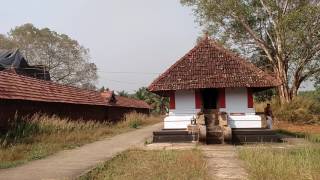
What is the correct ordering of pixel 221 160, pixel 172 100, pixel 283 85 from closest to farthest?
1. pixel 221 160
2. pixel 172 100
3. pixel 283 85

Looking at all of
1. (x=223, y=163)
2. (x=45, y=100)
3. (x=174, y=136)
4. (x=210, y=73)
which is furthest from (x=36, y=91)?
(x=223, y=163)

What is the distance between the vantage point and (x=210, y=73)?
56.4ft

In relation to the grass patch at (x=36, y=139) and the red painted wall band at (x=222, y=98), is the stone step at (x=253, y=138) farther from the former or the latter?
the grass patch at (x=36, y=139)

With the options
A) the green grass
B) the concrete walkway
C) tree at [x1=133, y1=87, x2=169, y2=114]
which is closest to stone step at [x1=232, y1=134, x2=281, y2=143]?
the green grass

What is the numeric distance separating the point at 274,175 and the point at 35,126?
12.2 meters

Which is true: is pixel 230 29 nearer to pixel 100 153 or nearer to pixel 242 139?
pixel 242 139

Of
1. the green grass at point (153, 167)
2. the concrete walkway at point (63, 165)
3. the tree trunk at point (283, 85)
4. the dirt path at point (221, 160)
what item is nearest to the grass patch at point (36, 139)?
the concrete walkway at point (63, 165)

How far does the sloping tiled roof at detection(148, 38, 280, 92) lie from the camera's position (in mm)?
16594

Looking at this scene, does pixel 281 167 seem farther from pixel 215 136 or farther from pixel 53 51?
pixel 53 51

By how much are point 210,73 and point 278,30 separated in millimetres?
12615

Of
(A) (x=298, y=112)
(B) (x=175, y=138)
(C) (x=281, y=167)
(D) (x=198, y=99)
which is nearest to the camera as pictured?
(C) (x=281, y=167)

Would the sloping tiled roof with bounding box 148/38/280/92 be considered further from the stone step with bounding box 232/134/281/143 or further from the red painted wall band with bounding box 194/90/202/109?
the stone step with bounding box 232/134/281/143

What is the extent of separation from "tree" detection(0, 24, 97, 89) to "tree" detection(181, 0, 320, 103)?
2831cm

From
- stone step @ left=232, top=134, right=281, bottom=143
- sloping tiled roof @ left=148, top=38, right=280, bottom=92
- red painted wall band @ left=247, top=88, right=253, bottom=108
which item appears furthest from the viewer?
red painted wall band @ left=247, top=88, right=253, bottom=108
